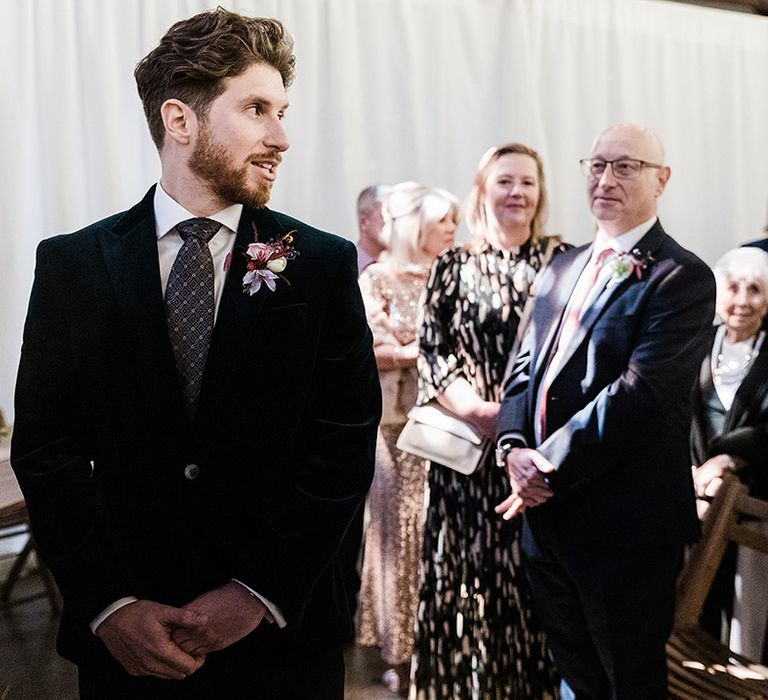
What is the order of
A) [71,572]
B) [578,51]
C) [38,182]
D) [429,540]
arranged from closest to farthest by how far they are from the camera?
[71,572], [38,182], [429,540], [578,51]

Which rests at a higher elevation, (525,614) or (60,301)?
(60,301)

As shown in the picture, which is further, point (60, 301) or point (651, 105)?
point (651, 105)

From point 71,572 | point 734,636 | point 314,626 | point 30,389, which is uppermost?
point 30,389

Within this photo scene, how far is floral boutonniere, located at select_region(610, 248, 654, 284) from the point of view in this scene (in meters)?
2.14

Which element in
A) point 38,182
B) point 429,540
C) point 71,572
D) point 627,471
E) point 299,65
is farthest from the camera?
point 299,65

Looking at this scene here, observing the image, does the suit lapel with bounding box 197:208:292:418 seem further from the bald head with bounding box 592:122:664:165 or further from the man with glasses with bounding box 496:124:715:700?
the bald head with bounding box 592:122:664:165

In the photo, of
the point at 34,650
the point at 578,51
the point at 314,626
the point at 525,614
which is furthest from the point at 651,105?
the point at 34,650

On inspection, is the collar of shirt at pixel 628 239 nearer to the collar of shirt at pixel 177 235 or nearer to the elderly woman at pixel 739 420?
the elderly woman at pixel 739 420

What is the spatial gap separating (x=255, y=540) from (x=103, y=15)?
1.53 meters

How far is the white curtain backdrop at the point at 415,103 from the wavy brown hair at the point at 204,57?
907mm

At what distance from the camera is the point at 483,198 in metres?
2.53

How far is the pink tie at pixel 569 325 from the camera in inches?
86.5

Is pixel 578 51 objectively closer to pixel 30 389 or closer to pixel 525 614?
pixel 525 614

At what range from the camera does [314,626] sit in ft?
4.95
